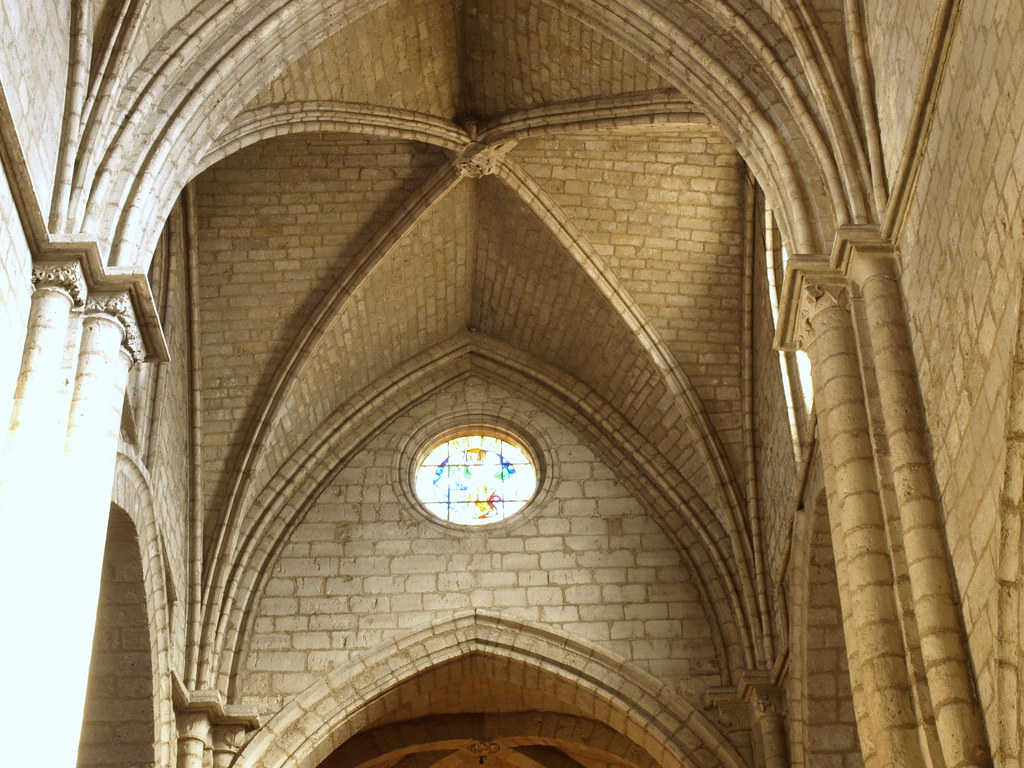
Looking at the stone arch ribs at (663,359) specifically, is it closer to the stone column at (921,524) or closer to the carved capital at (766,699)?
the carved capital at (766,699)

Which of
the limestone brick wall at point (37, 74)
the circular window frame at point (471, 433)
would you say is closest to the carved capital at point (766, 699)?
the circular window frame at point (471, 433)

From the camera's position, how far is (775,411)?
11062mm

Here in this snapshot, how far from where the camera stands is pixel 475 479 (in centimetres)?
1301

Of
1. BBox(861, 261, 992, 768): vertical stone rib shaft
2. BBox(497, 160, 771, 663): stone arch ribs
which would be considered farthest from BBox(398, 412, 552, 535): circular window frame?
BBox(861, 261, 992, 768): vertical stone rib shaft

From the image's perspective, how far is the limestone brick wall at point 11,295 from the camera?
6.63m

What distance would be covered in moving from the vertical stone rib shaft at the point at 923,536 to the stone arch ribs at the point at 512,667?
5.33 meters

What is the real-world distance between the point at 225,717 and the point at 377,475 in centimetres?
273

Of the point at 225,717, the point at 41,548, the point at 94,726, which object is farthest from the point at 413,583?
the point at 41,548

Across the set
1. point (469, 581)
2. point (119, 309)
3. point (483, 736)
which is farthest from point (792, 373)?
point (119, 309)

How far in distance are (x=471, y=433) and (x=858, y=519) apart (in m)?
6.97

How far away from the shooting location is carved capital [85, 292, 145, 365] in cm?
745

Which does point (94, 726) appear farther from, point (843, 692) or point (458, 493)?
point (843, 692)

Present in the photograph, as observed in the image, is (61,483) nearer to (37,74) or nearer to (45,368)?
(45,368)

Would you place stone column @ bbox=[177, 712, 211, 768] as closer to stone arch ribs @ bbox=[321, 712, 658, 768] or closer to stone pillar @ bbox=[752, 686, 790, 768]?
stone arch ribs @ bbox=[321, 712, 658, 768]
